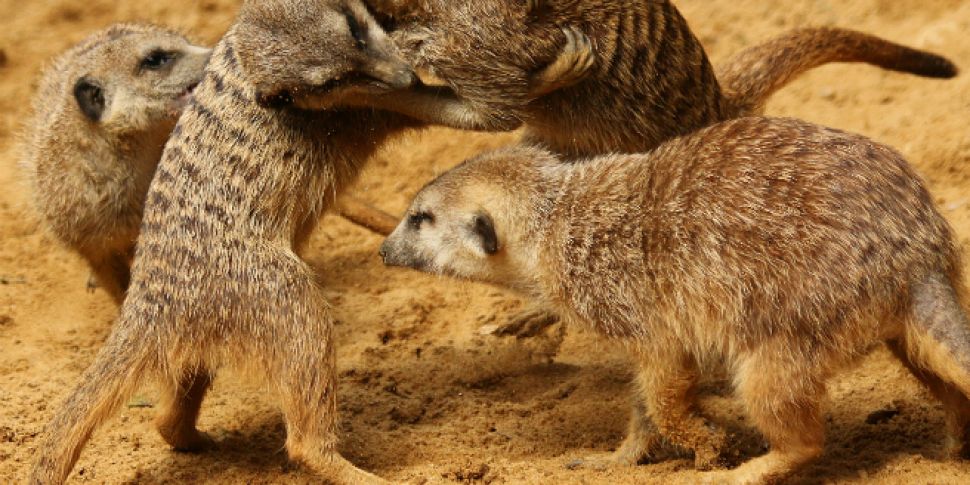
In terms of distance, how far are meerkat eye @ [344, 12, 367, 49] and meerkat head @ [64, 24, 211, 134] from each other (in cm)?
121

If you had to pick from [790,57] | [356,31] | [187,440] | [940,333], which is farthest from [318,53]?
[940,333]

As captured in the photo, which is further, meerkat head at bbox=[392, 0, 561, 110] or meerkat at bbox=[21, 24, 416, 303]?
meerkat at bbox=[21, 24, 416, 303]

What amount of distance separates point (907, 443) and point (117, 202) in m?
2.87

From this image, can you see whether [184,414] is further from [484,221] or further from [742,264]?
[742,264]

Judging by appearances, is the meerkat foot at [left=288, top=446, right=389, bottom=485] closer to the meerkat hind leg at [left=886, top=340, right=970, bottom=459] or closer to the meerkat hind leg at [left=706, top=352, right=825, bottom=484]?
the meerkat hind leg at [left=706, top=352, right=825, bottom=484]

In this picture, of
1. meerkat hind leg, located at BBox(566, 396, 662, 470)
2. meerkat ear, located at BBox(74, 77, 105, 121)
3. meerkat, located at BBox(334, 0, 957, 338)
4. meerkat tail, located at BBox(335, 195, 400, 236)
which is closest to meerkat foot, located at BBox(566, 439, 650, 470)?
meerkat hind leg, located at BBox(566, 396, 662, 470)

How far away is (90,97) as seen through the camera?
4289 millimetres

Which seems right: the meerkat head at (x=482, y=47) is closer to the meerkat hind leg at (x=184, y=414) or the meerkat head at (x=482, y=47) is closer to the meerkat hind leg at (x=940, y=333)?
the meerkat hind leg at (x=184, y=414)

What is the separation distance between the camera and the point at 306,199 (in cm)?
349

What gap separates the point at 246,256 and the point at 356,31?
0.71 metres

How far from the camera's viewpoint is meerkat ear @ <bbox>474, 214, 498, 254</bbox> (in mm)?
3238

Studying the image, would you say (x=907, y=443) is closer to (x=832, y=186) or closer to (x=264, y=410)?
(x=832, y=186)

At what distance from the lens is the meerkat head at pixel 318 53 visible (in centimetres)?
322

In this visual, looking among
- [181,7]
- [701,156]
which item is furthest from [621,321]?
[181,7]
